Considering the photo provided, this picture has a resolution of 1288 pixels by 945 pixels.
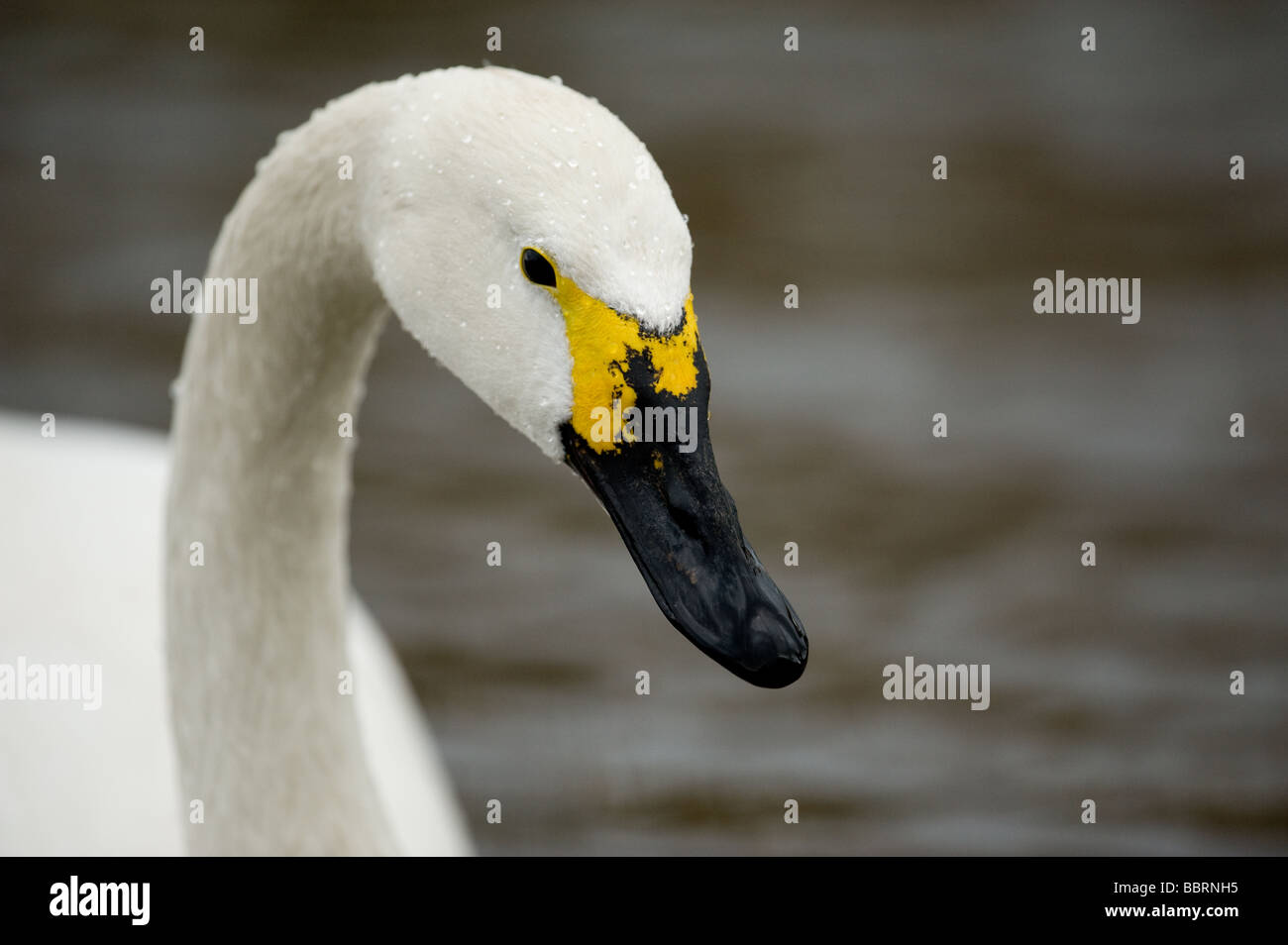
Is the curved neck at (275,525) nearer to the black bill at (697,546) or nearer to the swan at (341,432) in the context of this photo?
the swan at (341,432)

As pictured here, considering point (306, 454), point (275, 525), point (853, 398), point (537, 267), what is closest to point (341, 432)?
point (306, 454)

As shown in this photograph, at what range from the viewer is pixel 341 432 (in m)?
2.59

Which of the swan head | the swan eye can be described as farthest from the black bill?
the swan eye

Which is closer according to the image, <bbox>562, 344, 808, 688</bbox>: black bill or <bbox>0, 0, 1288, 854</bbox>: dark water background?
<bbox>562, 344, 808, 688</bbox>: black bill

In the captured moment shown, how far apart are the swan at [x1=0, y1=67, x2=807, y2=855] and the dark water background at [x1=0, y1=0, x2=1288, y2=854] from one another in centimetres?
105

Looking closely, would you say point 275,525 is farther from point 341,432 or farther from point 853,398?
point 853,398

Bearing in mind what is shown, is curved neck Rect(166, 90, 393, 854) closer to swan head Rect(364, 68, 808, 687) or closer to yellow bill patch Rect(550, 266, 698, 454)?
swan head Rect(364, 68, 808, 687)

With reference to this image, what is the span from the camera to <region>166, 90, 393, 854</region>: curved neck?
91.0 inches

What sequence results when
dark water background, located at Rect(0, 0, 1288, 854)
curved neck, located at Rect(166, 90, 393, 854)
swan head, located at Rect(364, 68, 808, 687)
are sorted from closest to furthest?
swan head, located at Rect(364, 68, 808, 687) < curved neck, located at Rect(166, 90, 393, 854) < dark water background, located at Rect(0, 0, 1288, 854)

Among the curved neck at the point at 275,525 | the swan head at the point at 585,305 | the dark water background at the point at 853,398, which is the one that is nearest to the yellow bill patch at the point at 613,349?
the swan head at the point at 585,305

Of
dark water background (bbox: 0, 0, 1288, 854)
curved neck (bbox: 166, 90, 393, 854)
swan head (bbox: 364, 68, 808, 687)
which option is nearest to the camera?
swan head (bbox: 364, 68, 808, 687)

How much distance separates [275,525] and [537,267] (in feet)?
2.75

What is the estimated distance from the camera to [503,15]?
23.9 feet
